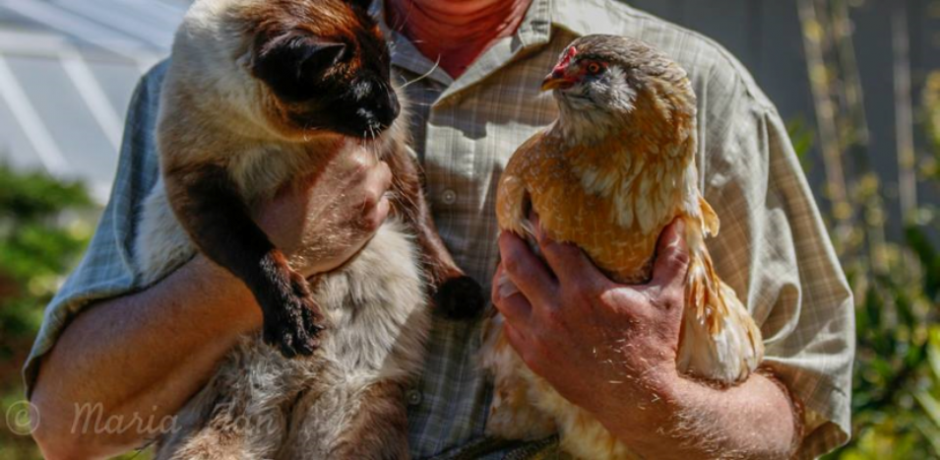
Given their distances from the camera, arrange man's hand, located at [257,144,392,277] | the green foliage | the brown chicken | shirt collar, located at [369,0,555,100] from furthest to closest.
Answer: the green foliage < shirt collar, located at [369,0,555,100] < man's hand, located at [257,144,392,277] < the brown chicken

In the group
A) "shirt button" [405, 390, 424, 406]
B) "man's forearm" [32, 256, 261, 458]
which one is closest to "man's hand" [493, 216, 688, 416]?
"shirt button" [405, 390, 424, 406]

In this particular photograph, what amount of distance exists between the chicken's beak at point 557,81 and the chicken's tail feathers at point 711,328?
419 millimetres

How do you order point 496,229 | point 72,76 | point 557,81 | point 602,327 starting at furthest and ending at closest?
point 72,76, point 496,229, point 602,327, point 557,81

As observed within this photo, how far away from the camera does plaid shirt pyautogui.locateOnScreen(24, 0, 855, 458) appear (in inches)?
100.0

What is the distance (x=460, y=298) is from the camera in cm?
250

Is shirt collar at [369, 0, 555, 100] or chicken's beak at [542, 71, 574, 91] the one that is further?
shirt collar at [369, 0, 555, 100]

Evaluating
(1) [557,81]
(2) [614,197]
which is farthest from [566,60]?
(2) [614,197]

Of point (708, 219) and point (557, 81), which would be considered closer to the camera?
point (557, 81)

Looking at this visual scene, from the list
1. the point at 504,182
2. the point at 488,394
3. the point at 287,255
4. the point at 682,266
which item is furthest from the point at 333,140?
the point at 682,266

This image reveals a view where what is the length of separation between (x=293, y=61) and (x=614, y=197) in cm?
75

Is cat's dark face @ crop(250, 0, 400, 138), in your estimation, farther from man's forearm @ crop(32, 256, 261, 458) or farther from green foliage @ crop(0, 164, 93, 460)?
green foliage @ crop(0, 164, 93, 460)

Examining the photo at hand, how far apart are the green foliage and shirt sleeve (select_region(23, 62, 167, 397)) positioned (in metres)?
3.16

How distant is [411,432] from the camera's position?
98.1 inches

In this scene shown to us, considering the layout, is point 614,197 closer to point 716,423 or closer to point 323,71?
point 716,423
